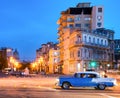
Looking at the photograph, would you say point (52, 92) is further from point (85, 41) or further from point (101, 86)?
point (85, 41)

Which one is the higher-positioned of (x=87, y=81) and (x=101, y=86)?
(x=87, y=81)

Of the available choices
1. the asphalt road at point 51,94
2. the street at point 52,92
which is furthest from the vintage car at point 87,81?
the asphalt road at point 51,94

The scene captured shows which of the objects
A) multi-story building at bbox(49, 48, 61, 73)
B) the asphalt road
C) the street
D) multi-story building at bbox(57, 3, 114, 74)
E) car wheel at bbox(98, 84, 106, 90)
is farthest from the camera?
multi-story building at bbox(49, 48, 61, 73)

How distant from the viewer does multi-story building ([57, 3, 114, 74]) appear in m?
111

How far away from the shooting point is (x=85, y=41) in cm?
11138

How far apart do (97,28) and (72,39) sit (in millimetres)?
18320

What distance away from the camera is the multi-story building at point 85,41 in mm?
111188

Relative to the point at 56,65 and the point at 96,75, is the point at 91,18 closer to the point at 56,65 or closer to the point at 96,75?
the point at 56,65

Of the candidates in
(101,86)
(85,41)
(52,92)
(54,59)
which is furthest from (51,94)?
(54,59)

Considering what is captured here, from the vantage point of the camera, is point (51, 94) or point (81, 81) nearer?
point (51, 94)

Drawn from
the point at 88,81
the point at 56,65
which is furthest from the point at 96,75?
the point at 56,65

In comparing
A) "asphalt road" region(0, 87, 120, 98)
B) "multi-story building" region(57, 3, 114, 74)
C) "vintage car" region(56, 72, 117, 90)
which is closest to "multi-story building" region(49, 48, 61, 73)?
"multi-story building" region(57, 3, 114, 74)

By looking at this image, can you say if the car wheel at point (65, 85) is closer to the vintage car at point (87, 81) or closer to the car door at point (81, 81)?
the vintage car at point (87, 81)

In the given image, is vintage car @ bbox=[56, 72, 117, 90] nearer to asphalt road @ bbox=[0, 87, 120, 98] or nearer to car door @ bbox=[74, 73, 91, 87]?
car door @ bbox=[74, 73, 91, 87]
